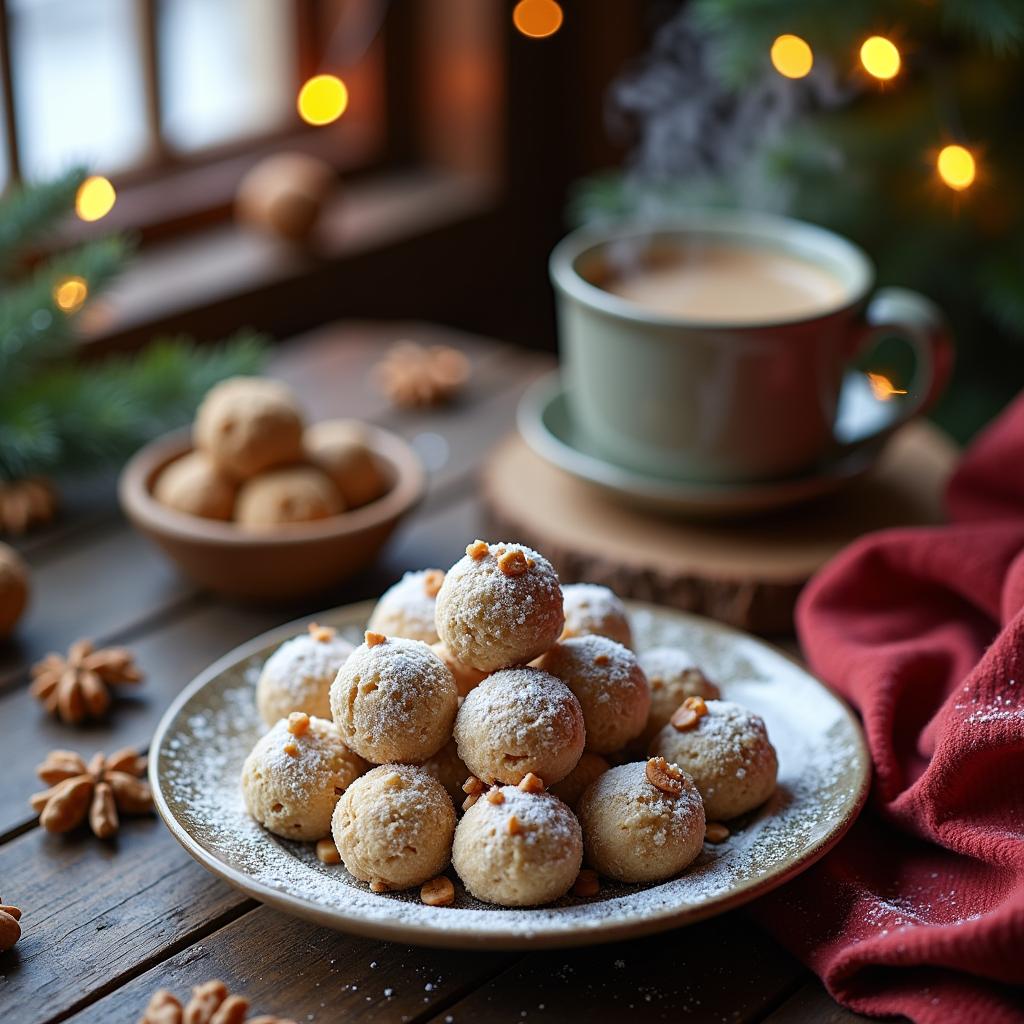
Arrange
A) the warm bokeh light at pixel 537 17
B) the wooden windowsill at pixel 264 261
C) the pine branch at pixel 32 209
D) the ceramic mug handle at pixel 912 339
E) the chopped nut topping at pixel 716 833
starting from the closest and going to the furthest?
the chopped nut topping at pixel 716 833 → the ceramic mug handle at pixel 912 339 → the pine branch at pixel 32 209 → the wooden windowsill at pixel 264 261 → the warm bokeh light at pixel 537 17

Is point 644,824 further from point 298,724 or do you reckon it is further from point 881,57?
point 881,57

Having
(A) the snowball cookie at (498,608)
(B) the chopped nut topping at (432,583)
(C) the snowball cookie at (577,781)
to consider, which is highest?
(A) the snowball cookie at (498,608)

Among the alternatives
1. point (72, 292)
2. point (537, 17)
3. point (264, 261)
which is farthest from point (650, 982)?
point (537, 17)

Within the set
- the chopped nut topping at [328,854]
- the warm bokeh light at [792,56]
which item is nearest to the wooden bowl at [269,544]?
the chopped nut topping at [328,854]

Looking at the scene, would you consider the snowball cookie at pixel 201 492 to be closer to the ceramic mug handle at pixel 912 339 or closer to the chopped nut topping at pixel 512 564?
the chopped nut topping at pixel 512 564

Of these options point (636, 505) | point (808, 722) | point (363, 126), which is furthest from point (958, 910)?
point (363, 126)

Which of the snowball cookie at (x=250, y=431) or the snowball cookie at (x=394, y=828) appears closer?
the snowball cookie at (x=394, y=828)

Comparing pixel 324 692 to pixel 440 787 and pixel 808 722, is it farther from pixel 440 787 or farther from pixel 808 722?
pixel 808 722
